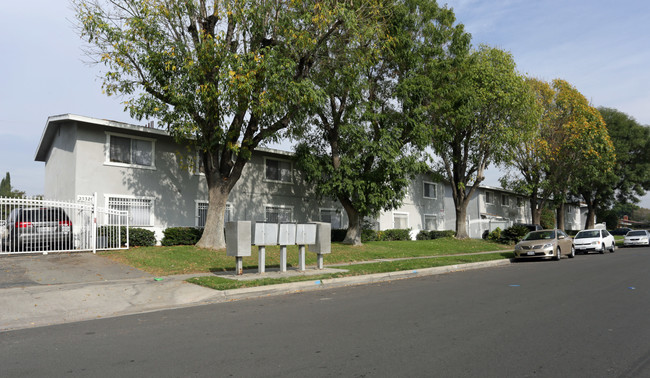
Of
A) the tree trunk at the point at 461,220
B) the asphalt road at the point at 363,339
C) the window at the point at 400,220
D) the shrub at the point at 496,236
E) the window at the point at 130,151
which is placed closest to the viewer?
the asphalt road at the point at 363,339

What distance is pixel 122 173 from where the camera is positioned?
20.1 meters

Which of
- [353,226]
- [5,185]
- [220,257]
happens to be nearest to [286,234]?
[220,257]

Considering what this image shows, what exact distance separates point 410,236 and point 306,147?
12828mm

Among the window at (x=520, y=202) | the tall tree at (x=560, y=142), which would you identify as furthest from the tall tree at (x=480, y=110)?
the window at (x=520, y=202)

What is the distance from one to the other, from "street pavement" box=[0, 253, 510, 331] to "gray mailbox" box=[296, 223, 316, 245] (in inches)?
36.3

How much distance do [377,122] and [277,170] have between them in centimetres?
647

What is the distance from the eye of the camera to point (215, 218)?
18.4 metres

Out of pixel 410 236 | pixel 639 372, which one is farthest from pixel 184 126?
pixel 410 236

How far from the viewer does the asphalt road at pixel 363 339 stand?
16.5 ft

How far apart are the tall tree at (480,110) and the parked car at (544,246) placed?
7.48 m

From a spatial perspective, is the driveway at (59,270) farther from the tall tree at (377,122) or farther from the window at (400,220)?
the window at (400,220)

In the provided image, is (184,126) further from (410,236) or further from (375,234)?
(410,236)

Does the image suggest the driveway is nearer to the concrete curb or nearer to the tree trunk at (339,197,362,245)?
the concrete curb

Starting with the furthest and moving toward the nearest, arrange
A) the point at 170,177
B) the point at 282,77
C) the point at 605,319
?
the point at 170,177 → the point at 282,77 → the point at 605,319
